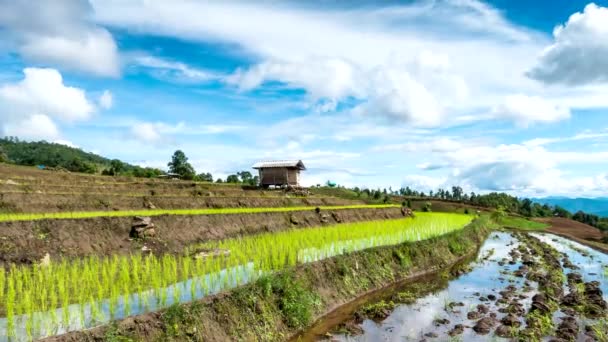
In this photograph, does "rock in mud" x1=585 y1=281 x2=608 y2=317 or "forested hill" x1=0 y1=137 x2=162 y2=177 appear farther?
"forested hill" x1=0 y1=137 x2=162 y2=177

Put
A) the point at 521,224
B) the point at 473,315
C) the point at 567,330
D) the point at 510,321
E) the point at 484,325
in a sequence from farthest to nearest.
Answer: the point at 521,224, the point at 473,315, the point at 510,321, the point at 484,325, the point at 567,330

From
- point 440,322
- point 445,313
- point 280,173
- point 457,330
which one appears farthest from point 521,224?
point 457,330

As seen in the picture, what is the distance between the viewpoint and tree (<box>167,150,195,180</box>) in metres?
52.2

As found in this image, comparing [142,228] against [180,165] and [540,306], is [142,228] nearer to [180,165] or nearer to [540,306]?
[540,306]

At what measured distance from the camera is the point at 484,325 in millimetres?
9195

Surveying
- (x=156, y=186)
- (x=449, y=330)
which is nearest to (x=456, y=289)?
(x=449, y=330)

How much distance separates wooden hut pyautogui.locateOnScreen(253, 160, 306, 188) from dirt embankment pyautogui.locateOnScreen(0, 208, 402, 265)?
2040cm

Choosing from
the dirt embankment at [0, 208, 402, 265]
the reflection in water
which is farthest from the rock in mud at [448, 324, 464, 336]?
the dirt embankment at [0, 208, 402, 265]

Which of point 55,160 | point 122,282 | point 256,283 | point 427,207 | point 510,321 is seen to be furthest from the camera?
point 55,160

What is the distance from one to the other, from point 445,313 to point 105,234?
1025 centimetres

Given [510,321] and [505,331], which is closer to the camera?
[505,331]

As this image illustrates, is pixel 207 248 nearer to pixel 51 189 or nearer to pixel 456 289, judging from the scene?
pixel 456 289

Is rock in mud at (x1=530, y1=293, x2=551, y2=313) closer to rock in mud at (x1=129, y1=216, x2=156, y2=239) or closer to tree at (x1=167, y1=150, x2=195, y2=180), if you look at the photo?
rock in mud at (x1=129, y1=216, x2=156, y2=239)

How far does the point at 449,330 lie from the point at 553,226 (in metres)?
38.2
